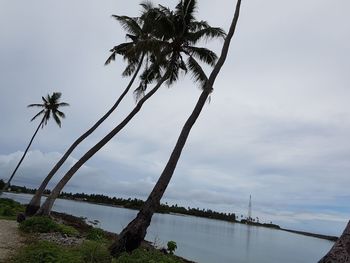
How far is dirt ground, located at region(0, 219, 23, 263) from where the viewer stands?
451 inches

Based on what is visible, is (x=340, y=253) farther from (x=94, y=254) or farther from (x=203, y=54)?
(x=203, y=54)

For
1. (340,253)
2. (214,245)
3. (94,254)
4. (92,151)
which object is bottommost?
(94,254)

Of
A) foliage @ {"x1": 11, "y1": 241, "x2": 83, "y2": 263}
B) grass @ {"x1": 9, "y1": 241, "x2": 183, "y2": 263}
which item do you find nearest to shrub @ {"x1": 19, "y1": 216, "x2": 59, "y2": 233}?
grass @ {"x1": 9, "y1": 241, "x2": 183, "y2": 263}

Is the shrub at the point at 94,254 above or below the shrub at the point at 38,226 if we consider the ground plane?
below

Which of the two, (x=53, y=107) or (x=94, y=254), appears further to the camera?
(x=53, y=107)

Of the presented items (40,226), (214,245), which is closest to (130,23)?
(40,226)

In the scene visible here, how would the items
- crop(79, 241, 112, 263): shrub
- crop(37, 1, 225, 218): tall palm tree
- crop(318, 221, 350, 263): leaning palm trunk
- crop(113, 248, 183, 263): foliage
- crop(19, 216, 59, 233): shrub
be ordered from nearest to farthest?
crop(318, 221, 350, 263): leaning palm trunk → crop(113, 248, 183, 263): foliage → crop(79, 241, 112, 263): shrub → crop(19, 216, 59, 233): shrub → crop(37, 1, 225, 218): tall palm tree

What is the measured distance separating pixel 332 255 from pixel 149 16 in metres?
17.2

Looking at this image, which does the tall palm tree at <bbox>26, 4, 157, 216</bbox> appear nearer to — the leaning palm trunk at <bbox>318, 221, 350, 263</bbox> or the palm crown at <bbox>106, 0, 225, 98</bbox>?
the palm crown at <bbox>106, 0, 225, 98</bbox>

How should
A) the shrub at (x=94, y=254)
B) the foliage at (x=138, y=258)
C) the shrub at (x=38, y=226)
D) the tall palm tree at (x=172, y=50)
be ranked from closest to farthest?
the foliage at (x=138, y=258) → the shrub at (x=94, y=254) → the shrub at (x=38, y=226) → the tall palm tree at (x=172, y=50)

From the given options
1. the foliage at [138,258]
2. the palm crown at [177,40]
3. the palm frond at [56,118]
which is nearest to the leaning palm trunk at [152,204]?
the foliage at [138,258]

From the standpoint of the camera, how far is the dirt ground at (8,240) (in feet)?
37.6

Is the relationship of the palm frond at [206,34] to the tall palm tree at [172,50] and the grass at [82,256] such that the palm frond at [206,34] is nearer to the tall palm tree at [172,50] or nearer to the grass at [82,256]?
the tall palm tree at [172,50]

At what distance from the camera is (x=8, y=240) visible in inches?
549
